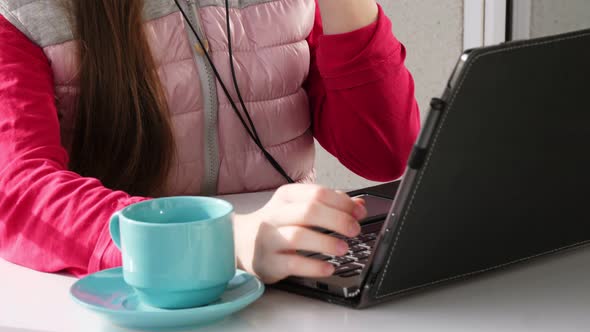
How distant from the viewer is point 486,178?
666 mm

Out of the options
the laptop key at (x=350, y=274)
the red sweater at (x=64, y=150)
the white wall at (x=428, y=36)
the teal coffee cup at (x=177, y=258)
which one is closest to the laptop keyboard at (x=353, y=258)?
the laptop key at (x=350, y=274)

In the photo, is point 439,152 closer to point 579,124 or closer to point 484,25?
point 579,124

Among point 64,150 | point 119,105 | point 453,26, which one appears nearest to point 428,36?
point 453,26

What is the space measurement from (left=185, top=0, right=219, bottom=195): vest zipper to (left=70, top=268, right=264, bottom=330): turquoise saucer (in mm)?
491

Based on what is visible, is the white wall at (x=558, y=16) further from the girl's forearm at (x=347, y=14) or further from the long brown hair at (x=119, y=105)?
the long brown hair at (x=119, y=105)

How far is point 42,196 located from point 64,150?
0.45 feet

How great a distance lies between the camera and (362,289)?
0.68m

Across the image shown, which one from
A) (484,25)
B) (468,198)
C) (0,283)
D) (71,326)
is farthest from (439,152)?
(484,25)

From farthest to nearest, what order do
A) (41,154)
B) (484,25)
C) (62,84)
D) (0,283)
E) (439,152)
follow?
1. (484,25)
2. (62,84)
3. (41,154)
4. (0,283)
5. (439,152)

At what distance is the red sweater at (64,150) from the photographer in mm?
831

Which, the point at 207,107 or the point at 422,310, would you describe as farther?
the point at 207,107

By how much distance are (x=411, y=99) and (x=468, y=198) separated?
1.95 feet

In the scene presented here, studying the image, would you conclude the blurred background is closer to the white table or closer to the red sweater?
the red sweater

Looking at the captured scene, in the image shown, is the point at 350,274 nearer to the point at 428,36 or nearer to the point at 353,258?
the point at 353,258
